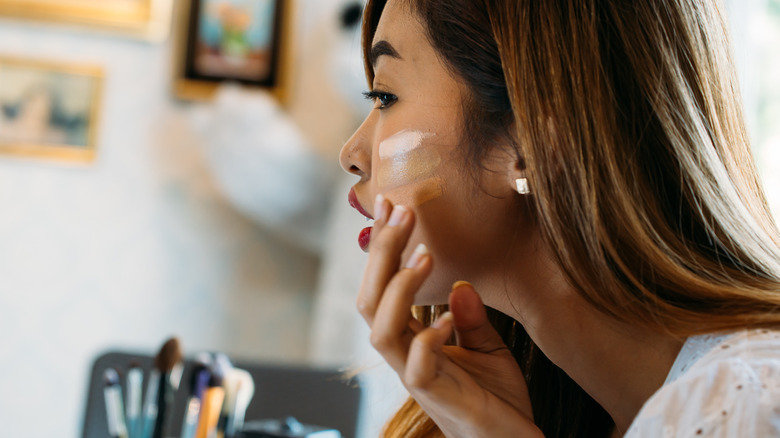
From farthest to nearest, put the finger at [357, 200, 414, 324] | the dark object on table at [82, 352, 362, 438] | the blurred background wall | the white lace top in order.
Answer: the blurred background wall → the dark object on table at [82, 352, 362, 438] → the finger at [357, 200, 414, 324] → the white lace top

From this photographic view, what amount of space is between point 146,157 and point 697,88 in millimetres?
1182

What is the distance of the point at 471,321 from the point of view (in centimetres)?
58

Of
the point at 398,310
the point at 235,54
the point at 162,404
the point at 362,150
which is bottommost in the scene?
the point at 162,404

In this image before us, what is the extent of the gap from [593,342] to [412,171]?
189mm

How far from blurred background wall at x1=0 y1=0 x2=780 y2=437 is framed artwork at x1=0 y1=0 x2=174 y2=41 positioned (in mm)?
21

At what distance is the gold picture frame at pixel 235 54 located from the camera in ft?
4.92

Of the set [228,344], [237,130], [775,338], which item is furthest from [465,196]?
[228,344]

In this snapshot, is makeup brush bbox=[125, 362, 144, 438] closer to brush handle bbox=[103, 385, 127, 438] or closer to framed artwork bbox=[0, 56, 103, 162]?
brush handle bbox=[103, 385, 127, 438]

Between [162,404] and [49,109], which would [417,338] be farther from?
[49,109]

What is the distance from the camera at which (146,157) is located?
A: 150cm

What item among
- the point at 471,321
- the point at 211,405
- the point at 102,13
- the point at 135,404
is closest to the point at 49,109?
the point at 102,13

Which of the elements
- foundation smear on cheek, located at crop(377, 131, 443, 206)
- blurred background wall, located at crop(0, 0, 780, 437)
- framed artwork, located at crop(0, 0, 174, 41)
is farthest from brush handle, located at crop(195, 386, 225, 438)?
framed artwork, located at crop(0, 0, 174, 41)

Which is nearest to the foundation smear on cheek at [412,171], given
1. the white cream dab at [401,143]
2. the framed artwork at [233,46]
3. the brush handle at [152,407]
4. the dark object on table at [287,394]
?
the white cream dab at [401,143]

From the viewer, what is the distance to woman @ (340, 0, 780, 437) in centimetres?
49
